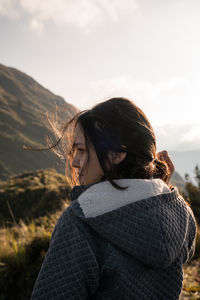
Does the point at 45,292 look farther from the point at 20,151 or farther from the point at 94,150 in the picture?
the point at 20,151

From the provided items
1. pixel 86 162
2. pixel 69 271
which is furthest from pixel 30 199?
pixel 69 271

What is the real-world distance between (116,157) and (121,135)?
0.16m

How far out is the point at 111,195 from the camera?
102 centimetres

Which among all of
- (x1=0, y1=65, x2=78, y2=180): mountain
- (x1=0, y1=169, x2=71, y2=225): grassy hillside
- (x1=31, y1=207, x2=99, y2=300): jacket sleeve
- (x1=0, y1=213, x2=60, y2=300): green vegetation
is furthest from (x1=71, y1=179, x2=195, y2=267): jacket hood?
(x1=0, y1=65, x2=78, y2=180): mountain

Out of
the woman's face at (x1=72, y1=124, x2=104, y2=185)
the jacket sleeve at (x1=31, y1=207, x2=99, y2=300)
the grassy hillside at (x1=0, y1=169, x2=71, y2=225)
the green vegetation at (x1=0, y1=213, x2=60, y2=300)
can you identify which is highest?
the woman's face at (x1=72, y1=124, x2=104, y2=185)

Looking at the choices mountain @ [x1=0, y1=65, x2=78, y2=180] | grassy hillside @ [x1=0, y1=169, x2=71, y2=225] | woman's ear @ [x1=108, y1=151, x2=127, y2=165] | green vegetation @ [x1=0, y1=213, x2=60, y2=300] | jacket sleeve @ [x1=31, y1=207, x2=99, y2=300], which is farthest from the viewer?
mountain @ [x1=0, y1=65, x2=78, y2=180]

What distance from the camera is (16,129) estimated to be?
2655 inches

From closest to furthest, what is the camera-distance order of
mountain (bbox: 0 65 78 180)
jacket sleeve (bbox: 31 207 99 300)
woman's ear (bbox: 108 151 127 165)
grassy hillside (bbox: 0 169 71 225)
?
1. jacket sleeve (bbox: 31 207 99 300)
2. woman's ear (bbox: 108 151 127 165)
3. grassy hillside (bbox: 0 169 71 225)
4. mountain (bbox: 0 65 78 180)

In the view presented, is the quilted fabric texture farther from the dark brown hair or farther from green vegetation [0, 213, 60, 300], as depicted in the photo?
green vegetation [0, 213, 60, 300]

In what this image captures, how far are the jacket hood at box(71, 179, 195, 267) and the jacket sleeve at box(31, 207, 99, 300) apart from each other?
11 centimetres

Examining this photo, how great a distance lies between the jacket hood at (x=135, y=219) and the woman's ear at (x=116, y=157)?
0.69ft

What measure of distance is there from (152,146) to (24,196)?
10.2 metres

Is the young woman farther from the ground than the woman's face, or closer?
closer

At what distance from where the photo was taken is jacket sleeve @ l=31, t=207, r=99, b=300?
908mm
